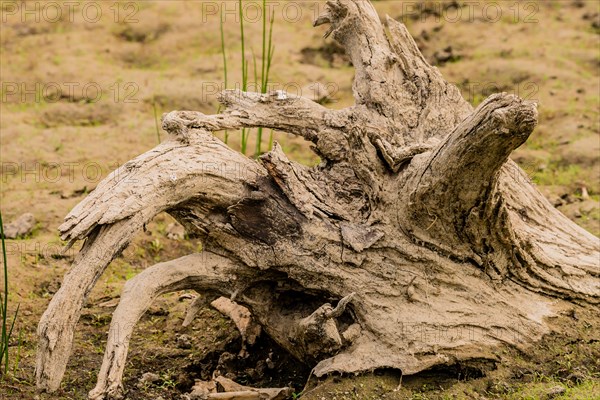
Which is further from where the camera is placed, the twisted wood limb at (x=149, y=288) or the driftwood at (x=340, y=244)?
the driftwood at (x=340, y=244)

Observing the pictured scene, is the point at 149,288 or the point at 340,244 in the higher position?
the point at 340,244

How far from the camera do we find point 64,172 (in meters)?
7.06

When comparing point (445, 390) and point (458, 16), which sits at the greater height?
point (458, 16)

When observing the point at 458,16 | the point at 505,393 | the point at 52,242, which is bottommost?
the point at 52,242

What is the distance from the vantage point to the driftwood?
4094mm

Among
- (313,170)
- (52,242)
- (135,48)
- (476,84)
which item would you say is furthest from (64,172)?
(476,84)

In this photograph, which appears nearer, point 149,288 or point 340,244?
point 149,288

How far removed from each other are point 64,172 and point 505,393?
4.22 meters

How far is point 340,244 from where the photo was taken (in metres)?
4.43

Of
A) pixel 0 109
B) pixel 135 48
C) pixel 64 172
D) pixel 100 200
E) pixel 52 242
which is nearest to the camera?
pixel 100 200

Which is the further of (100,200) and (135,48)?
(135,48)

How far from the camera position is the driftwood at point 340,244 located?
409 cm

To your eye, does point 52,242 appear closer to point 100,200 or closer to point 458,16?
point 100,200

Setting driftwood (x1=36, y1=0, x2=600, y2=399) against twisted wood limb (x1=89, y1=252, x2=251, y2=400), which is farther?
driftwood (x1=36, y1=0, x2=600, y2=399)
